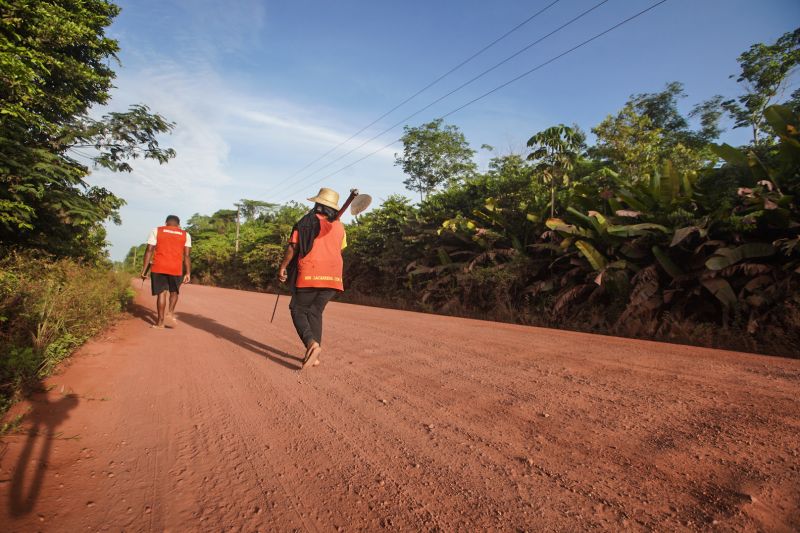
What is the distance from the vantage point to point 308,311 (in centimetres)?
408

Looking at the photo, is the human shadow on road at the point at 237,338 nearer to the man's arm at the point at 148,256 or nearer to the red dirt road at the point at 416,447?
the red dirt road at the point at 416,447

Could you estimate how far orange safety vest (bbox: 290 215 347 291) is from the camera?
3984 mm

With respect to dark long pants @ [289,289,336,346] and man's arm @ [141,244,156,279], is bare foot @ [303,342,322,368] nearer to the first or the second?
dark long pants @ [289,289,336,346]

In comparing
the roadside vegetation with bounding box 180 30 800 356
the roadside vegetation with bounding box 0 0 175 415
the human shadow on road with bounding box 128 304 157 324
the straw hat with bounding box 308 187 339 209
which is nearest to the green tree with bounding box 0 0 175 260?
the roadside vegetation with bounding box 0 0 175 415

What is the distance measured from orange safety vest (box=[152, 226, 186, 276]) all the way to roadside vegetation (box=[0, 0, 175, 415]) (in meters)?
0.94

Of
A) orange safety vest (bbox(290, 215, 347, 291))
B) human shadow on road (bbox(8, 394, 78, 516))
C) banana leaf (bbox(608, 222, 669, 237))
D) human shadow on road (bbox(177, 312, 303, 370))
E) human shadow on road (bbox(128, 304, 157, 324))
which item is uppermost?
banana leaf (bbox(608, 222, 669, 237))

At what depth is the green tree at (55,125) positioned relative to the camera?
19.5ft

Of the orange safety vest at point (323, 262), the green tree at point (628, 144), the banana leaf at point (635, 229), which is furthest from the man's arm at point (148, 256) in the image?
the green tree at point (628, 144)

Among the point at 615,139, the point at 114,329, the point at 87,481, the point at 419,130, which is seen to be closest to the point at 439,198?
the point at 615,139

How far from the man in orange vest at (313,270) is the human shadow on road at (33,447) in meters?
1.87

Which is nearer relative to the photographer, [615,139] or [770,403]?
[770,403]

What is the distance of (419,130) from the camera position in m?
28.4

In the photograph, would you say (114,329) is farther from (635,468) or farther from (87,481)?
(635,468)

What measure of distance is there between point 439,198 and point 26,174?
10.0m
